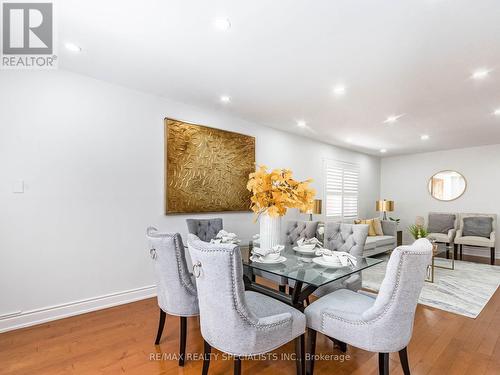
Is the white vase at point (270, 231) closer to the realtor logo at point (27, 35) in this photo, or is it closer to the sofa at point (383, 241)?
the realtor logo at point (27, 35)

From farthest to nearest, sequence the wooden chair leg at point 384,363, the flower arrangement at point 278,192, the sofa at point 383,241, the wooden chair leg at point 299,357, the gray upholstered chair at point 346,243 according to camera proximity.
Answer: the sofa at point 383,241, the gray upholstered chair at point 346,243, the flower arrangement at point 278,192, the wooden chair leg at point 299,357, the wooden chair leg at point 384,363

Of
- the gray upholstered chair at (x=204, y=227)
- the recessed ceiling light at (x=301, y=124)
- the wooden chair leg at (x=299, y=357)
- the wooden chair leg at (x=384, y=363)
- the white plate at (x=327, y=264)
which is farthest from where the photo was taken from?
the recessed ceiling light at (x=301, y=124)

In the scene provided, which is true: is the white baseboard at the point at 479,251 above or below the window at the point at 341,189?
below

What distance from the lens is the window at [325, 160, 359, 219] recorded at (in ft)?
20.1

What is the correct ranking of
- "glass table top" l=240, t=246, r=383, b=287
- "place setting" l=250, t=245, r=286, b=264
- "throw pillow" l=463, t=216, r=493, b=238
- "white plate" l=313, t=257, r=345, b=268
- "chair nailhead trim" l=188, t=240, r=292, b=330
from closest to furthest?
"chair nailhead trim" l=188, t=240, r=292, b=330 < "glass table top" l=240, t=246, r=383, b=287 < "white plate" l=313, t=257, r=345, b=268 < "place setting" l=250, t=245, r=286, b=264 < "throw pillow" l=463, t=216, r=493, b=238

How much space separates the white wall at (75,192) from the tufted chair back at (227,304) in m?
1.94

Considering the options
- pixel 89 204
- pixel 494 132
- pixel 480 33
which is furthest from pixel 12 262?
pixel 494 132

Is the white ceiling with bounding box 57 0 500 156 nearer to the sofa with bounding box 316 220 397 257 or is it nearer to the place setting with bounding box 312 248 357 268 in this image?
the place setting with bounding box 312 248 357 268

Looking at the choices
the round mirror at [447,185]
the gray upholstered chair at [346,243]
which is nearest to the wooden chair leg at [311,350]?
the gray upholstered chair at [346,243]

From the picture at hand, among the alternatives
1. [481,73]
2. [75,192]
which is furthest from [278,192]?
[481,73]

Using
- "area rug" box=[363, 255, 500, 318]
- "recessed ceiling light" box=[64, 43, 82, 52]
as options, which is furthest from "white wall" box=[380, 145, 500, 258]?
"recessed ceiling light" box=[64, 43, 82, 52]

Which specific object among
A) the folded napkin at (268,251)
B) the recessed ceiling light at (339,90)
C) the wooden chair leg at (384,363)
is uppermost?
the recessed ceiling light at (339,90)

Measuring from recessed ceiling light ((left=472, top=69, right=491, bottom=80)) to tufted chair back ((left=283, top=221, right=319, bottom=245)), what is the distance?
2189mm

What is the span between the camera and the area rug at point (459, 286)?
124 inches
